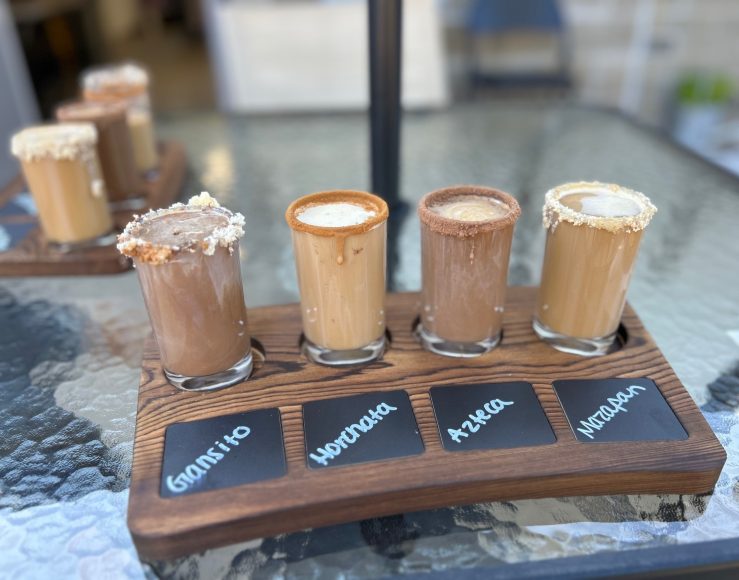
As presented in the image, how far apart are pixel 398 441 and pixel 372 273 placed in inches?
7.0

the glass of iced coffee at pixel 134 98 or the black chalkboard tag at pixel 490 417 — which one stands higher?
the glass of iced coffee at pixel 134 98

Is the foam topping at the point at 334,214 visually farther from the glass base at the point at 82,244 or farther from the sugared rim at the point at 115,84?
the sugared rim at the point at 115,84

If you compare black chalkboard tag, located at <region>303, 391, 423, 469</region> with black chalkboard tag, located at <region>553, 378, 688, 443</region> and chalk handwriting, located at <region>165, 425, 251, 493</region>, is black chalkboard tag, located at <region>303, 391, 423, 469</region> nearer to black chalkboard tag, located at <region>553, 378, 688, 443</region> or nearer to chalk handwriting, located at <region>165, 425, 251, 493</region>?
chalk handwriting, located at <region>165, 425, 251, 493</region>

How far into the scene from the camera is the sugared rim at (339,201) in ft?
1.83

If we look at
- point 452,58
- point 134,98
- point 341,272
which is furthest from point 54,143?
point 452,58

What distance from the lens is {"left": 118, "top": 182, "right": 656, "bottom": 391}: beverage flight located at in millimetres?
565

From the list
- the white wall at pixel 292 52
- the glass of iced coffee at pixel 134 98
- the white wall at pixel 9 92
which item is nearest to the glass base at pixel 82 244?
the glass of iced coffee at pixel 134 98

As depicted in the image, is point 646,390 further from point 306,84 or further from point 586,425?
point 306,84

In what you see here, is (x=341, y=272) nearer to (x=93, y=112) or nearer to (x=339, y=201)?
(x=339, y=201)

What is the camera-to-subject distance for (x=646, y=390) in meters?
0.61

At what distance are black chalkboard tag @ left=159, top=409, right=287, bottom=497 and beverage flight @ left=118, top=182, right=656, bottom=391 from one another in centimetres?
6

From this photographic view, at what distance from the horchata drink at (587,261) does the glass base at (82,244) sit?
27.4 inches

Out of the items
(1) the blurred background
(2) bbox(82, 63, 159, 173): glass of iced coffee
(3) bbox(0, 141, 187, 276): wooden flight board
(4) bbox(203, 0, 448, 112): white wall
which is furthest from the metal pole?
(4) bbox(203, 0, 448, 112): white wall

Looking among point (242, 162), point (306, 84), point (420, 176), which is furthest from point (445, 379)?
point (306, 84)
